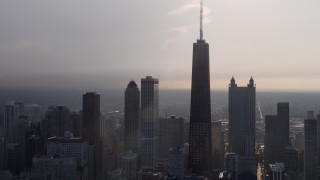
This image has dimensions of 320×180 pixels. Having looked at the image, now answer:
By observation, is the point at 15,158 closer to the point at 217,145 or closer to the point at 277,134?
the point at 217,145

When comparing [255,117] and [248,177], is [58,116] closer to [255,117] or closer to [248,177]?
[248,177]

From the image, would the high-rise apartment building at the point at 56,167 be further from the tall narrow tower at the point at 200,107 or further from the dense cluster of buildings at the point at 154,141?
the tall narrow tower at the point at 200,107

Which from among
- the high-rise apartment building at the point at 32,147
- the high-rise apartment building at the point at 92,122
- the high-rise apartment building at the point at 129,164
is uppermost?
the high-rise apartment building at the point at 92,122

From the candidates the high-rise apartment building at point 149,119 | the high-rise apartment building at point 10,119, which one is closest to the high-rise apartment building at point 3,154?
the high-rise apartment building at point 10,119

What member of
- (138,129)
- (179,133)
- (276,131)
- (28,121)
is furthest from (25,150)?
(276,131)

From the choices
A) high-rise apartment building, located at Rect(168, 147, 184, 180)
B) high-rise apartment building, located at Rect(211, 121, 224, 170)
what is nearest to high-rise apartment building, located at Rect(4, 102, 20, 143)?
high-rise apartment building, located at Rect(168, 147, 184, 180)

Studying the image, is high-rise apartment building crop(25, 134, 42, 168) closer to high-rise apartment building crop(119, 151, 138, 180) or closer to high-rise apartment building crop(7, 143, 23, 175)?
high-rise apartment building crop(7, 143, 23, 175)
